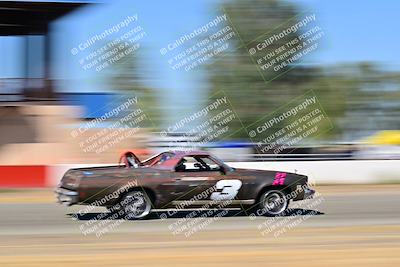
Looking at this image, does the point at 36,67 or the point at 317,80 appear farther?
the point at 317,80

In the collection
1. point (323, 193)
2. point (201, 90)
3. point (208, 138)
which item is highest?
point (201, 90)

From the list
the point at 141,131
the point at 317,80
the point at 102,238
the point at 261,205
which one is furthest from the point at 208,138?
the point at 102,238

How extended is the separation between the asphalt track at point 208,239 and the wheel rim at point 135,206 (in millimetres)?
251

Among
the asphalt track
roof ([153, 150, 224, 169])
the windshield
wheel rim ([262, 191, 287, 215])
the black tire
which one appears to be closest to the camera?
the asphalt track

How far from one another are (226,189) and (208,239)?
3039mm

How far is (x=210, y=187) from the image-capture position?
12773 millimetres

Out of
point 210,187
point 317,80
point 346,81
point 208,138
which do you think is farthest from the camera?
point 346,81

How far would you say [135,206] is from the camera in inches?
495

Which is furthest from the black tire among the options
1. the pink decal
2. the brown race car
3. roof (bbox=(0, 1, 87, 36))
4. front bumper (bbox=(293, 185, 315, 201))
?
roof (bbox=(0, 1, 87, 36))

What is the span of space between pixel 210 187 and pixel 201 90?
27.2m

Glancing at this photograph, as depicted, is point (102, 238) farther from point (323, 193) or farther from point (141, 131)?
point (141, 131)

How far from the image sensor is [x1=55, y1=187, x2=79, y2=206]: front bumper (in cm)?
1229

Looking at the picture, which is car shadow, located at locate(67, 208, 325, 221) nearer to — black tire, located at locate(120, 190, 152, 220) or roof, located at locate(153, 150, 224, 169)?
black tire, located at locate(120, 190, 152, 220)

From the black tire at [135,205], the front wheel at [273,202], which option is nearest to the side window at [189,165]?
the black tire at [135,205]
